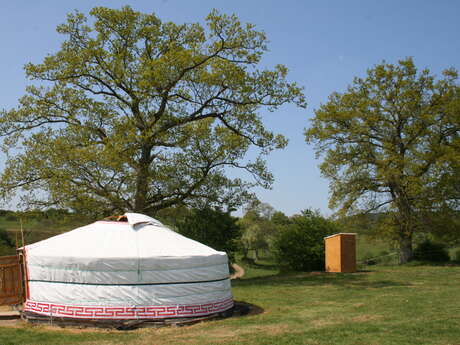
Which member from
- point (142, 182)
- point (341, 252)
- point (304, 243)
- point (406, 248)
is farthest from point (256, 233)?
point (142, 182)

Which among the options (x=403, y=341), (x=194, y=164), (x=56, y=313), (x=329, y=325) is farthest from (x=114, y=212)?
(x=403, y=341)

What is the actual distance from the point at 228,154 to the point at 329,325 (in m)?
9.34

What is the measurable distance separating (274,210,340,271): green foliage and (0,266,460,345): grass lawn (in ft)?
18.7

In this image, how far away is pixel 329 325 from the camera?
23.7ft

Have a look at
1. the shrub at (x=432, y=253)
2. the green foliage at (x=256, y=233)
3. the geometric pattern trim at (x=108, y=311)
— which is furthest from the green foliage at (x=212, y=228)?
the green foliage at (x=256, y=233)

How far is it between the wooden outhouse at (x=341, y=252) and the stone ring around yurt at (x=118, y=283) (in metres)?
8.09

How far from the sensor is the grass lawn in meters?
6.24

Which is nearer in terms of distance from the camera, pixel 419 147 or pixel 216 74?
pixel 216 74

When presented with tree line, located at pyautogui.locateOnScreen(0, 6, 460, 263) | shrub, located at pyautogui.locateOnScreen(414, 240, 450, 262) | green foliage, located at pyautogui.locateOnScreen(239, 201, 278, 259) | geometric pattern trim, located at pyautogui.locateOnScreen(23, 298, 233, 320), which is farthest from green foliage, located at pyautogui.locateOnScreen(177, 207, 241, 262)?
green foliage, located at pyautogui.locateOnScreen(239, 201, 278, 259)

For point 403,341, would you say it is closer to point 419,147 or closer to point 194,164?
point 194,164

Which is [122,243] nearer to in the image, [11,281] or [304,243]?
[11,281]

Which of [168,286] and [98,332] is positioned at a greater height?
[168,286]

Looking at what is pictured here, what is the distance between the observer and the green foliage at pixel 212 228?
17.3 m

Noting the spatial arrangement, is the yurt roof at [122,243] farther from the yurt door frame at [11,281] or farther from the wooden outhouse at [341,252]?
the wooden outhouse at [341,252]
